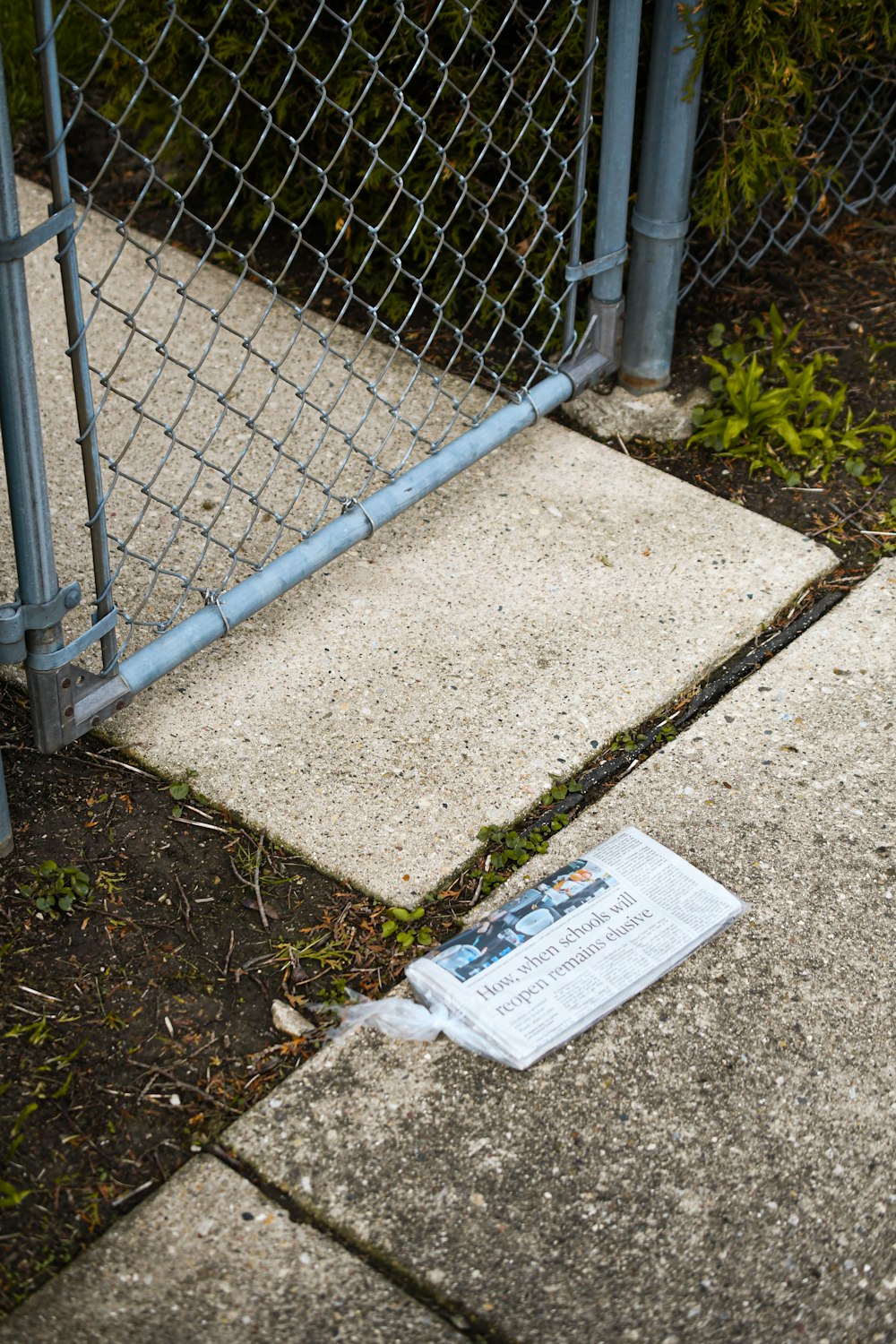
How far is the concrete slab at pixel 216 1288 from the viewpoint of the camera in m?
1.73

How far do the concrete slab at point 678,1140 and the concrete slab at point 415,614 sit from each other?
0.88 ft

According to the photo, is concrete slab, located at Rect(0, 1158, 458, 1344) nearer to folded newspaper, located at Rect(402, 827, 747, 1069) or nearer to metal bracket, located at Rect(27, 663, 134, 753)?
folded newspaper, located at Rect(402, 827, 747, 1069)

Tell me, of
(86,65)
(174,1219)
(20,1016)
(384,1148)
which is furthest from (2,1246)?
(86,65)

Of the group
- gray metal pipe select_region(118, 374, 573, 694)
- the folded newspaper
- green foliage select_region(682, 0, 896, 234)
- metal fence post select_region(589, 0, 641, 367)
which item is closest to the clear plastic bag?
the folded newspaper

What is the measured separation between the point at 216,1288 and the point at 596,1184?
54cm

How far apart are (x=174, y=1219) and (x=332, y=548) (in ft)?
4.62

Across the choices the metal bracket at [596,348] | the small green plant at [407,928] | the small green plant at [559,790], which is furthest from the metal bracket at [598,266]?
the small green plant at [407,928]

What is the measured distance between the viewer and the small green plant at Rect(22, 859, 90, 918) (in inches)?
88.8

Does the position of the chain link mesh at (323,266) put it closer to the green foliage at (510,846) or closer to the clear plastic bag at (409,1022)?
the green foliage at (510,846)

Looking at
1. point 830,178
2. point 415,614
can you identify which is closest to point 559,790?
point 415,614

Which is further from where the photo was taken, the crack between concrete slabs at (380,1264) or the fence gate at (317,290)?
the fence gate at (317,290)

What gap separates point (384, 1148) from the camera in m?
1.95

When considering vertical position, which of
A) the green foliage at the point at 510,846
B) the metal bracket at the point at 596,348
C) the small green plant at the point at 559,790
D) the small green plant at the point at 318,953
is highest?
the metal bracket at the point at 596,348

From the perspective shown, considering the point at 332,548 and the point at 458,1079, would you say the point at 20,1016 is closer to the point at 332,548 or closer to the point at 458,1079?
the point at 458,1079
